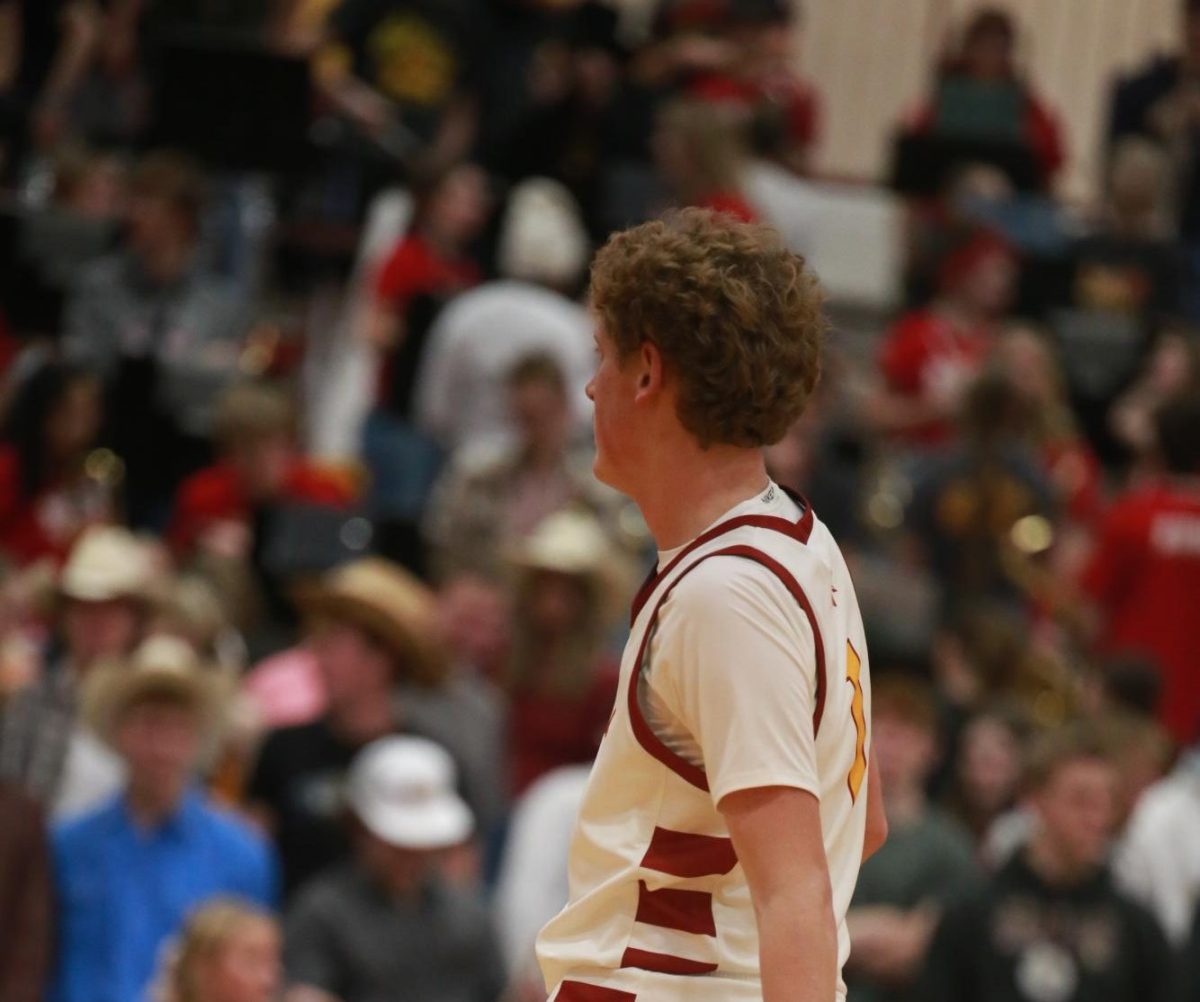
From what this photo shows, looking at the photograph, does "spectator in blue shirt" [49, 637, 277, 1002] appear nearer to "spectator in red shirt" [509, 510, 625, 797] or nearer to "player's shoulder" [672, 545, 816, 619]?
"spectator in red shirt" [509, 510, 625, 797]

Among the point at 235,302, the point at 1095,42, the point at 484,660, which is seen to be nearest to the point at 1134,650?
the point at 484,660

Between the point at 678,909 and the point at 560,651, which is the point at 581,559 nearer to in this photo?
the point at 560,651

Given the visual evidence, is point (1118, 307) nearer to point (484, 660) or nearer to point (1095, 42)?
point (1095, 42)

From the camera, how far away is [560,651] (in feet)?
26.3

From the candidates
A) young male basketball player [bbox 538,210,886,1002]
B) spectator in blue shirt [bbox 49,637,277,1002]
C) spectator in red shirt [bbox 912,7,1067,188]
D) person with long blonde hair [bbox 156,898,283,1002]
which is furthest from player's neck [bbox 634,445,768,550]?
spectator in red shirt [bbox 912,7,1067,188]

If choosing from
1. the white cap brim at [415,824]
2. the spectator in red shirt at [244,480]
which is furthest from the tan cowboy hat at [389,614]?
the spectator in red shirt at [244,480]

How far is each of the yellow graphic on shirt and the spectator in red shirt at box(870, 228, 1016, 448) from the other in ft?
8.53

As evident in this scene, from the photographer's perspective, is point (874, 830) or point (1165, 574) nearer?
point (874, 830)

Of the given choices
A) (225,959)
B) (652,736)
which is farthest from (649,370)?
(225,959)

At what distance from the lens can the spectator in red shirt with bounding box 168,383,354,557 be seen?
31.3 feet

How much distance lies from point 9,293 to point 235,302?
3.52ft

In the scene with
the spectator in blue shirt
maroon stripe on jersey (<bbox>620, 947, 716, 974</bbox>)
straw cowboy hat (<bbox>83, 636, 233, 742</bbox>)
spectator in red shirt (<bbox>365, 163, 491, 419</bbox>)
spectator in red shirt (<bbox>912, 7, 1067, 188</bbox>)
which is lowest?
the spectator in blue shirt

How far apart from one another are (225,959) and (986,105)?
8740 mm

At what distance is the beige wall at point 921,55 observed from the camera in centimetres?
1545
